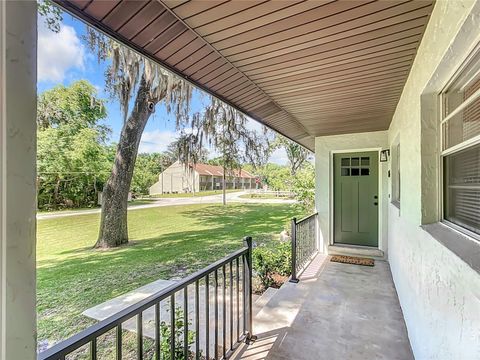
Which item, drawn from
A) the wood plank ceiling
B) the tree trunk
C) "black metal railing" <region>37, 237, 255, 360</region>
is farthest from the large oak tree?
"black metal railing" <region>37, 237, 255, 360</region>

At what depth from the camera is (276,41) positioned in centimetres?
178

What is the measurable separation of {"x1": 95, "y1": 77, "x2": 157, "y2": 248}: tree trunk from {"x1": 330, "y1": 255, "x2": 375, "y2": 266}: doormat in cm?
614

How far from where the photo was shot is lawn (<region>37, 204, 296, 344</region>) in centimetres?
398

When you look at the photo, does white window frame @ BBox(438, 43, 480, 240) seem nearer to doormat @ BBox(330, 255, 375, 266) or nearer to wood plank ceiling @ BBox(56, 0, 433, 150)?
wood plank ceiling @ BBox(56, 0, 433, 150)

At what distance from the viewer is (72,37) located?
6746 mm

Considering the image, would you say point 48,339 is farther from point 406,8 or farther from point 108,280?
point 406,8

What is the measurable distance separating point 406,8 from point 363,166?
157 inches

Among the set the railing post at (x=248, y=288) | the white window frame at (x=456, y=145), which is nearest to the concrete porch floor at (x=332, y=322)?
the railing post at (x=248, y=288)

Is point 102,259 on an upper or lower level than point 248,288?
lower

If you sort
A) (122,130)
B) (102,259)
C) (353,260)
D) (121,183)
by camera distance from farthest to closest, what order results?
(121,183)
(122,130)
(102,259)
(353,260)

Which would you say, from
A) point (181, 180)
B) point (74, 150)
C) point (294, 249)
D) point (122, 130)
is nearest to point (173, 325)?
point (294, 249)

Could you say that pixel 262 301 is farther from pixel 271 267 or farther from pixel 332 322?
pixel 271 267

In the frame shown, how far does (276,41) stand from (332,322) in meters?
2.55

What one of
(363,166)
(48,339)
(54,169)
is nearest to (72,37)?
(54,169)
